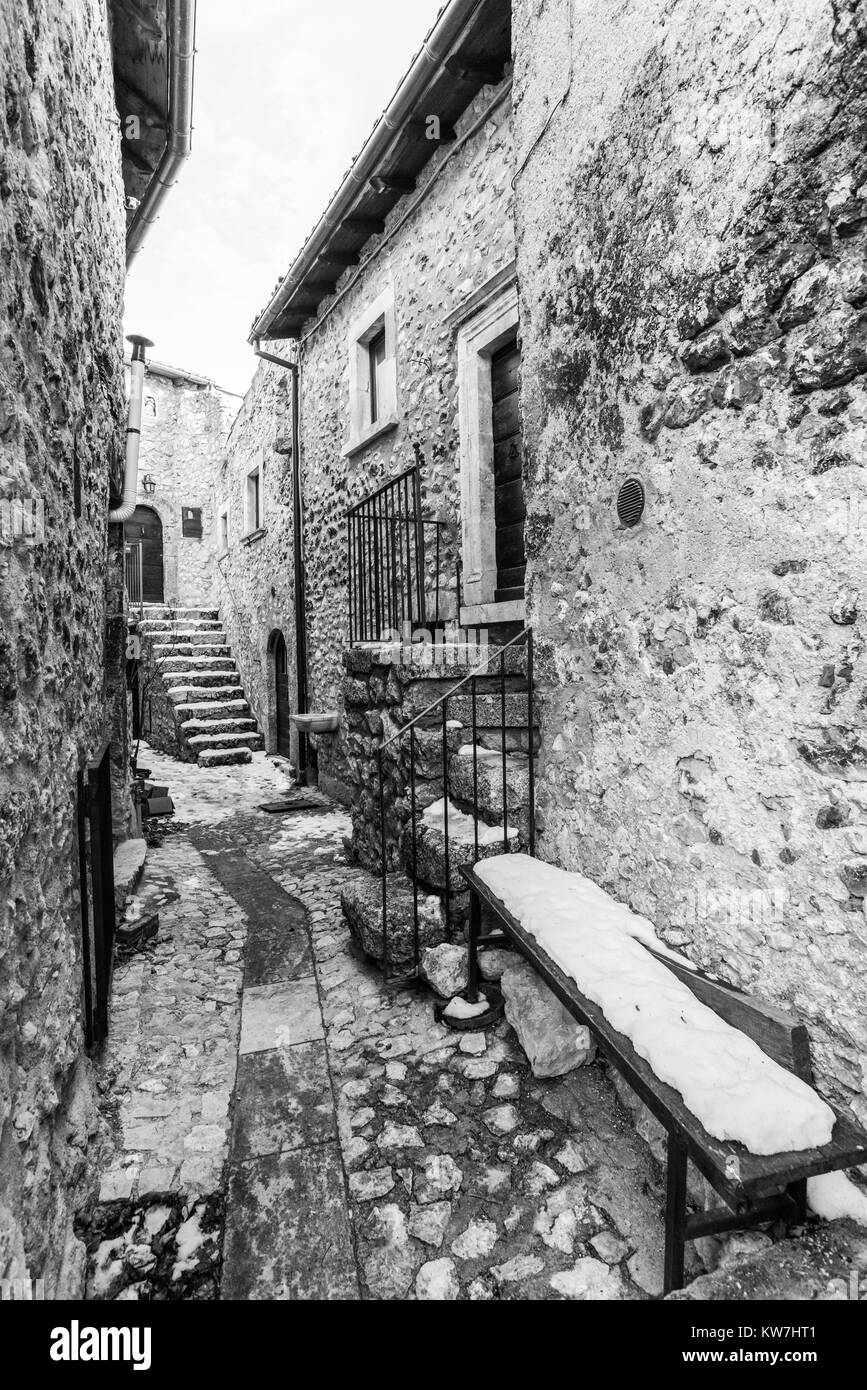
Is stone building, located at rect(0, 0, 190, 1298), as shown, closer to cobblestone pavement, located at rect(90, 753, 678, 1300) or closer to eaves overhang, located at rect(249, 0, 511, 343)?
cobblestone pavement, located at rect(90, 753, 678, 1300)

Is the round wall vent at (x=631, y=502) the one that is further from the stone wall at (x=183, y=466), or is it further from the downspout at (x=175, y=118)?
the stone wall at (x=183, y=466)

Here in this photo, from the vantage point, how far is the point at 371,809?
13.6ft

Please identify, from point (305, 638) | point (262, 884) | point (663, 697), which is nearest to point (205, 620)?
point (305, 638)

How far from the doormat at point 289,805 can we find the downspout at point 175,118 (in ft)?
17.0

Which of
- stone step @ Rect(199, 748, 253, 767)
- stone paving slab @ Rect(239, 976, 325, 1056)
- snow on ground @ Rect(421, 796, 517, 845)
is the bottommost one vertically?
stone paving slab @ Rect(239, 976, 325, 1056)

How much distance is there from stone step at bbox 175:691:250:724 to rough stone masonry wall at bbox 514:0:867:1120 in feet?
25.8

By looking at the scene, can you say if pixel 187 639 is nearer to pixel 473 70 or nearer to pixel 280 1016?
pixel 473 70

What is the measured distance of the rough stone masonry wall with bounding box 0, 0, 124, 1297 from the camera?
1.39 m

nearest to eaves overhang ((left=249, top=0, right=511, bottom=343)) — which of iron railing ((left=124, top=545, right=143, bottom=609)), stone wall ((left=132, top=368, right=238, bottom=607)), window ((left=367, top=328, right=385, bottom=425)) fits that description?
window ((left=367, top=328, right=385, bottom=425))

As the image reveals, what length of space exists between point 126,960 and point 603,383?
3.42m

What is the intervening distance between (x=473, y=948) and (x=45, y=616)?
1.93 metres

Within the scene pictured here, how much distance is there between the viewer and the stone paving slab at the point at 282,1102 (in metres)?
2.03

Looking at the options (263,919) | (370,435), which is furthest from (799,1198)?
(370,435)

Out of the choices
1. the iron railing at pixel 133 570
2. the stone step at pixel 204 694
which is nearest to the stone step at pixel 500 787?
the stone step at pixel 204 694
